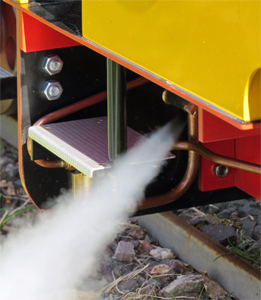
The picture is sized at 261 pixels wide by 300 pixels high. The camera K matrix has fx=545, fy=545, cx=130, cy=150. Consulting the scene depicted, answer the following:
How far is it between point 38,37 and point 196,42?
4.21 feet

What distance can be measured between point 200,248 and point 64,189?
0.74m

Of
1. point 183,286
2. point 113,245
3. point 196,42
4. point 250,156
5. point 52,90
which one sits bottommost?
point 113,245

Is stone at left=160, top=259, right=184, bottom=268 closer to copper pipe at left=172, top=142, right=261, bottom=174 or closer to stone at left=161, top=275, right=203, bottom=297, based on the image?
stone at left=161, top=275, right=203, bottom=297

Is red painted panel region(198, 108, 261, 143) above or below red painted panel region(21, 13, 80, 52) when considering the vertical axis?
below

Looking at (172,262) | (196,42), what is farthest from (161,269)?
(196,42)

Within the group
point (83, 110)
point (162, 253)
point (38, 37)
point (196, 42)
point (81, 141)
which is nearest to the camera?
point (196, 42)

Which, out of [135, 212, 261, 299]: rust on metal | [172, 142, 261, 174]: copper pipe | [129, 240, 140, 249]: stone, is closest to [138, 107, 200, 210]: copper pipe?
[172, 142, 261, 174]: copper pipe

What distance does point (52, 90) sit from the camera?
251cm

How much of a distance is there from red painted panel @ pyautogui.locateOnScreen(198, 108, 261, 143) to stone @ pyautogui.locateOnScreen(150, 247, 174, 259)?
55.0 inches

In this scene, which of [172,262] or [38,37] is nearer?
[38,37]

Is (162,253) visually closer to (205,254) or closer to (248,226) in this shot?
(205,254)

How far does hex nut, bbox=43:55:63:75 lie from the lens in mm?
2490

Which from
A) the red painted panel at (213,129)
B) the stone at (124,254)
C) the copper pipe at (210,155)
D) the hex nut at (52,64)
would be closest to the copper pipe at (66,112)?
the hex nut at (52,64)

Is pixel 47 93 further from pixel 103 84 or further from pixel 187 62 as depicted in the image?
pixel 187 62
